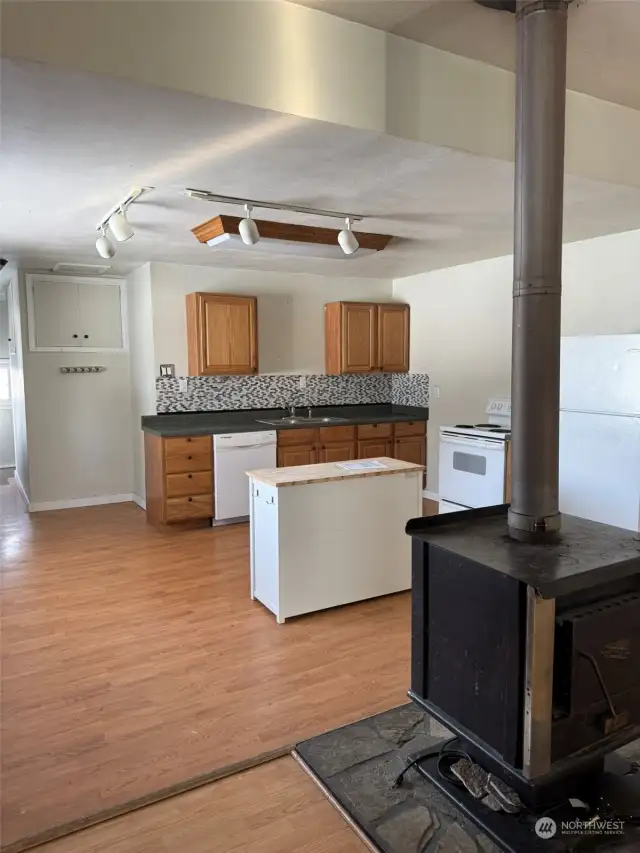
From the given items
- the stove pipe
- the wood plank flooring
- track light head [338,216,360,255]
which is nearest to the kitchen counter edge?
track light head [338,216,360,255]

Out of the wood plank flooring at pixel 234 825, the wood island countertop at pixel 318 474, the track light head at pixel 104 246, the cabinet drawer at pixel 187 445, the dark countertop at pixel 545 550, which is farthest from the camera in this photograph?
the cabinet drawer at pixel 187 445

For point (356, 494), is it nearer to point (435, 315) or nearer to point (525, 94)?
point (525, 94)

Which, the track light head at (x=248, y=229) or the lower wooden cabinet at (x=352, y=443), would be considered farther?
the lower wooden cabinet at (x=352, y=443)

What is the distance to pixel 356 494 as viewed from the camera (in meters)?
3.40

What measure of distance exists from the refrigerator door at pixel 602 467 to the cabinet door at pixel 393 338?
2.47 metres

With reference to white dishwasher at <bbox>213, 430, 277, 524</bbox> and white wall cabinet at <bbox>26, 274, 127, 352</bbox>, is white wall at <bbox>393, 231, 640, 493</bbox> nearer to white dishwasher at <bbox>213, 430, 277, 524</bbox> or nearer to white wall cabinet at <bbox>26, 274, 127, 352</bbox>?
white dishwasher at <bbox>213, 430, 277, 524</bbox>

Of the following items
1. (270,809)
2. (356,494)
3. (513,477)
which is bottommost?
(270,809)

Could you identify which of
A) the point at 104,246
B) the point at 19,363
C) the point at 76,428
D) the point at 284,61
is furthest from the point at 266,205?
the point at 19,363

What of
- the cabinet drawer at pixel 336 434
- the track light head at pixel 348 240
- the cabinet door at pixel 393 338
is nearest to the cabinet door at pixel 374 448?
the cabinet drawer at pixel 336 434

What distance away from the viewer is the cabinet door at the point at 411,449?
6.05 meters

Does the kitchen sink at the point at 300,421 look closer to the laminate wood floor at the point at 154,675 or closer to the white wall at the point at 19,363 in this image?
the laminate wood floor at the point at 154,675

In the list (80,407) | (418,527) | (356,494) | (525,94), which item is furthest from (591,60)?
(80,407)

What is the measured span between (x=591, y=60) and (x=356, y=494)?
2270 mm

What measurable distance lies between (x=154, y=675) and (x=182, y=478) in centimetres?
240
